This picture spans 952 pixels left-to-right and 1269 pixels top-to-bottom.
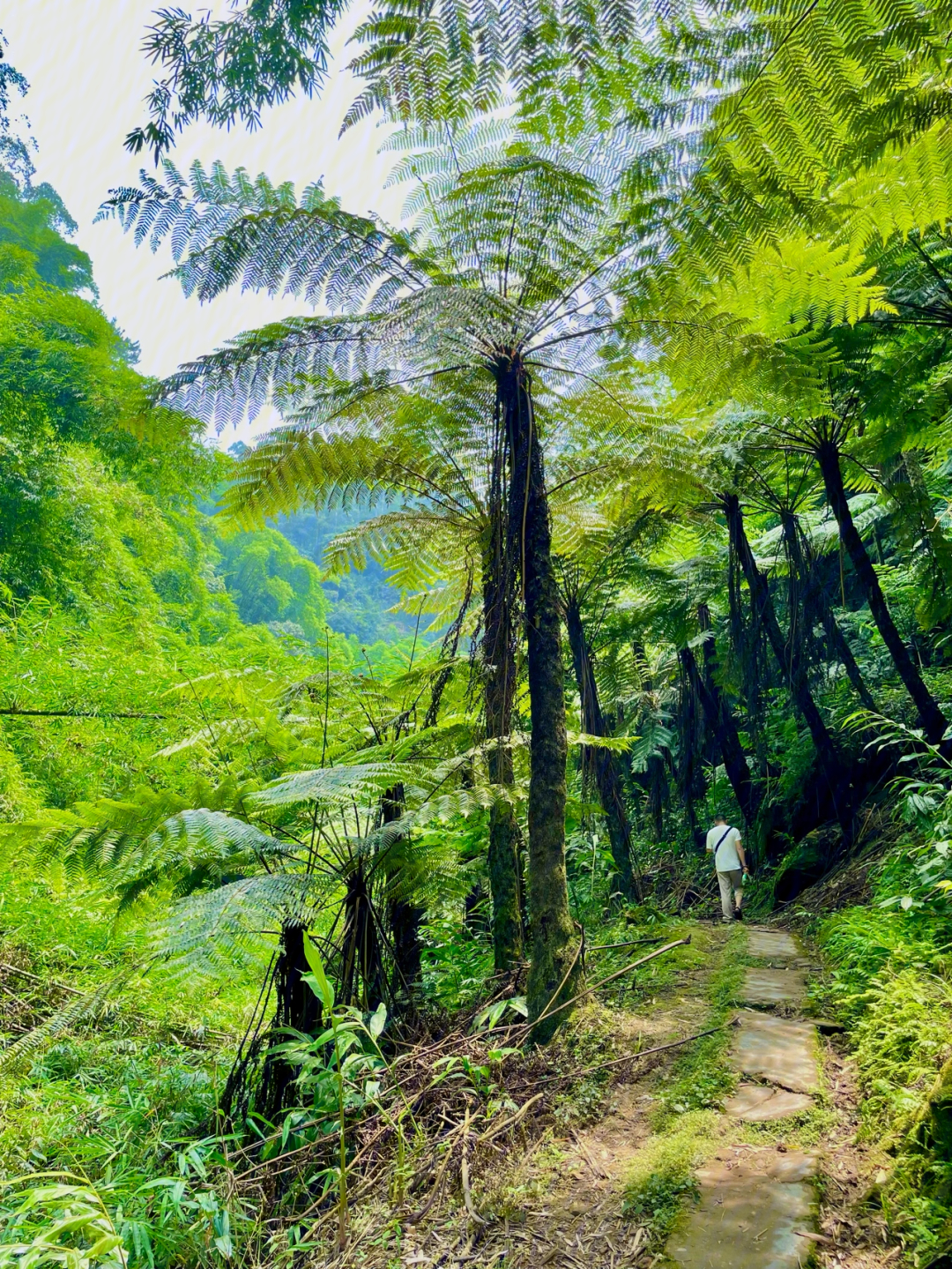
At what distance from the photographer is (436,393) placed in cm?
369

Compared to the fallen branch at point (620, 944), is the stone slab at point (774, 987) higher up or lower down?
lower down

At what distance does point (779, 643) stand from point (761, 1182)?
5999mm

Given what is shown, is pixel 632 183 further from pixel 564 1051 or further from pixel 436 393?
pixel 564 1051

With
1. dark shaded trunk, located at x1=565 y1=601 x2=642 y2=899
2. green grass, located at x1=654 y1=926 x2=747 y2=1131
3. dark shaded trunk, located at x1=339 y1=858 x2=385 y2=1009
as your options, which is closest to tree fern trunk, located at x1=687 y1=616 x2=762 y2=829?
dark shaded trunk, located at x1=565 y1=601 x2=642 y2=899

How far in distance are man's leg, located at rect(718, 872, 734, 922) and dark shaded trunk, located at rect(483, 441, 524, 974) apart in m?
3.74

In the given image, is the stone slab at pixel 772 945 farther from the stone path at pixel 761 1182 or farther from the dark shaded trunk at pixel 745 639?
the dark shaded trunk at pixel 745 639

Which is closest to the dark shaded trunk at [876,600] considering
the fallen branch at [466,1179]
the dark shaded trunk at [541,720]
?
the dark shaded trunk at [541,720]

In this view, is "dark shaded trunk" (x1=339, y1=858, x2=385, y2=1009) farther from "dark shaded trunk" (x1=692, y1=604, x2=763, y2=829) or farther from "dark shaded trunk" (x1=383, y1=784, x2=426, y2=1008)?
"dark shaded trunk" (x1=692, y1=604, x2=763, y2=829)

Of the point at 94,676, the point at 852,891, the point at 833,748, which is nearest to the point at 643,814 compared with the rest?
the point at 833,748

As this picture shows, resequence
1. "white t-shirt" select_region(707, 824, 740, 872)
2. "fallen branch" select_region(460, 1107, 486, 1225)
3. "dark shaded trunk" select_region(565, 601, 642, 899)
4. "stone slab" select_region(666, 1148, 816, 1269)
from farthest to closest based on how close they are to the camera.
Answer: "white t-shirt" select_region(707, 824, 740, 872), "dark shaded trunk" select_region(565, 601, 642, 899), "fallen branch" select_region(460, 1107, 486, 1225), "stone slab" select_region(666, 1148, 816, 1269)

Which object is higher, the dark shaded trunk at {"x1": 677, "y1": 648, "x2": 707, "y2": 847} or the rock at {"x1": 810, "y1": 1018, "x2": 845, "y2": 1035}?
the dark shaded trunk at {"x1": 677, "y1": 648, "x2": 707, "y2": 847}

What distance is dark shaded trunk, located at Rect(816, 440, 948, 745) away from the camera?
5262mm

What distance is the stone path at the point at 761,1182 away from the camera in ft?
5.86

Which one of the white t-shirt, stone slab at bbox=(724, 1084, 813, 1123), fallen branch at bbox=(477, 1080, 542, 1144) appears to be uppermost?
the white t-shirt
